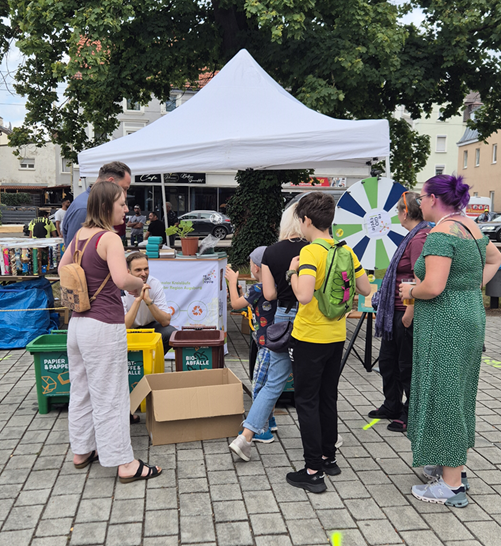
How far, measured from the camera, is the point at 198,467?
131 inches

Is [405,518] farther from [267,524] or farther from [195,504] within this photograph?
[195,504]

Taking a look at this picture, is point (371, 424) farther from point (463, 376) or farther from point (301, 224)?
point (301, 224)

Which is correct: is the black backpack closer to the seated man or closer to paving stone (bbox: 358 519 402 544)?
the seated man

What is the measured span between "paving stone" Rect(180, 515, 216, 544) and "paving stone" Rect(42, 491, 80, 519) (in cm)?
62

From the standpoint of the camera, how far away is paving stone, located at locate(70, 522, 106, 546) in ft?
8.41

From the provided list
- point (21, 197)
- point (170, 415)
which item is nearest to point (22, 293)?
point (170, 415)

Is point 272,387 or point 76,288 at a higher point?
point 76,288

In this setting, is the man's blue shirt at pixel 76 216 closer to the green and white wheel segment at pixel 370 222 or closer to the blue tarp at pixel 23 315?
the green and white wheel segment at pixel 370 222

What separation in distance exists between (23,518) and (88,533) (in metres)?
0.41

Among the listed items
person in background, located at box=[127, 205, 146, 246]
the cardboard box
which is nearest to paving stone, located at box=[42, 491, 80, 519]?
the cardboard box

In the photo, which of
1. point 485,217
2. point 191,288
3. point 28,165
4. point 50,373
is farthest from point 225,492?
A: point 28,165

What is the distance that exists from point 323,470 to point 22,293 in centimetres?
465

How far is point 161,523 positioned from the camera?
8.93 ft

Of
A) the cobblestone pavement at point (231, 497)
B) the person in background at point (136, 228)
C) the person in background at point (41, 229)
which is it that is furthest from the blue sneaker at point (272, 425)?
the person in background at point (136, 228)
